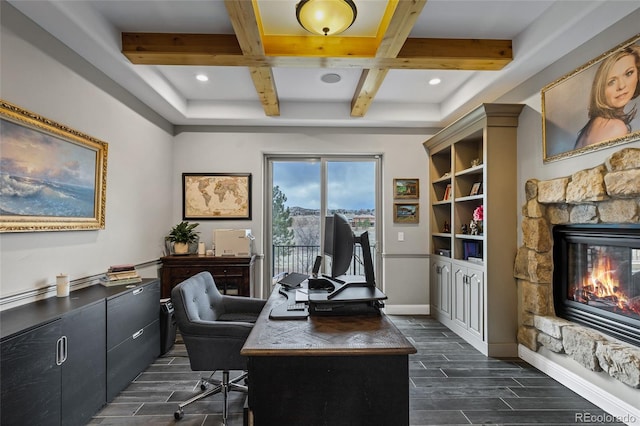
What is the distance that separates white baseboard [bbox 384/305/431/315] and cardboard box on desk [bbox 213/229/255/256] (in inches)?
85.9

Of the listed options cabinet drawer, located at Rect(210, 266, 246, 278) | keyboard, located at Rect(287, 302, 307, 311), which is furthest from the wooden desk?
cabinet drawer, located at Rect(210, 266, 246, 278)

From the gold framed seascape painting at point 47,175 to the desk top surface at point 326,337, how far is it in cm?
168

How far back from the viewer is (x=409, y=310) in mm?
4520

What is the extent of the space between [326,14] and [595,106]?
2.03 metres

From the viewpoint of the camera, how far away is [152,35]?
261 centimetres

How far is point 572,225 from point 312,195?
3063 millimetres

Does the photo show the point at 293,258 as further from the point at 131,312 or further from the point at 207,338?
the point at 207,338

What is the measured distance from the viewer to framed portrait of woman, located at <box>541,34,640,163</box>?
204 cm

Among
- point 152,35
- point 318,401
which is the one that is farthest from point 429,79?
point 318,401

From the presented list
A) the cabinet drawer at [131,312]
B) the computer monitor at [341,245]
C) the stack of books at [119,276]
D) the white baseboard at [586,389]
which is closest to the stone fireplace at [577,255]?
the white baseboard at [586,389]

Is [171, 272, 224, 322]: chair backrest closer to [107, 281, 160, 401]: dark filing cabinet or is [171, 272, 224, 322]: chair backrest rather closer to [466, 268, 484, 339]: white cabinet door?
[107, 281, 160, 401]: dark filing cabinet

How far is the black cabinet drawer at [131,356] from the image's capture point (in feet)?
7.59

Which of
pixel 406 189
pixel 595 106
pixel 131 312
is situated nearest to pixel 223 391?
pixel 131 312

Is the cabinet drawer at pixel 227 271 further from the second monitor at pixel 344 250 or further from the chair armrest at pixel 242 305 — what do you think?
the second monitor at pixel 344 250
